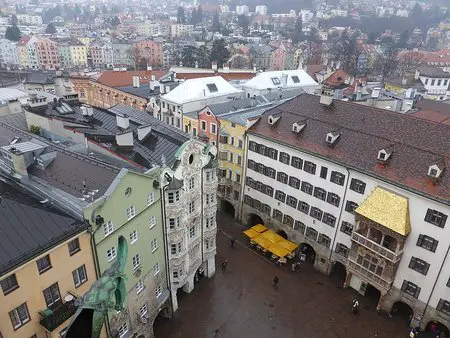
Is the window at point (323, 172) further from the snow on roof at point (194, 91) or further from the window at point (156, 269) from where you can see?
the snow on roof at point (194, 91)

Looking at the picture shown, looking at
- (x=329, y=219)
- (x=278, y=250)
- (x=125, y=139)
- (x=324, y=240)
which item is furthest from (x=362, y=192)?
(x=125, y=139)

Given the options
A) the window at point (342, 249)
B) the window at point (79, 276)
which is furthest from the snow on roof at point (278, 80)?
the window at point (79, 276)

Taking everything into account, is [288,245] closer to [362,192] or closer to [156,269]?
[362,192]

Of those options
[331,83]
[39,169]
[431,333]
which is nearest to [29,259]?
[39,169]

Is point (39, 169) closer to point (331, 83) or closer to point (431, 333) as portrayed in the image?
point (431, 333)

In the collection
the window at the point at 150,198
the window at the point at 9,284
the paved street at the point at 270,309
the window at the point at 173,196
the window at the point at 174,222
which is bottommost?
the paved street at the point at 270,309

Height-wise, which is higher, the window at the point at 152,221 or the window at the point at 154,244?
the window at the point at 152,221

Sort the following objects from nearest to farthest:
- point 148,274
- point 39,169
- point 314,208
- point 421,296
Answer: point 39,169 → point 148,274 → point 421,296 → point 314,208
